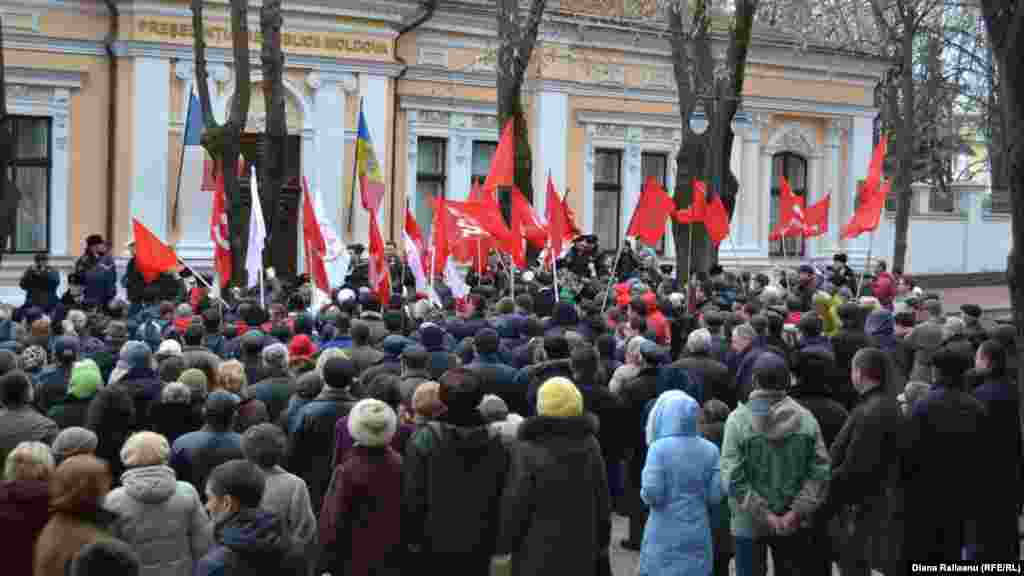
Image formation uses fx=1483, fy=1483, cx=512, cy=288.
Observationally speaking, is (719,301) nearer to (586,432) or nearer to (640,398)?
(640,398)

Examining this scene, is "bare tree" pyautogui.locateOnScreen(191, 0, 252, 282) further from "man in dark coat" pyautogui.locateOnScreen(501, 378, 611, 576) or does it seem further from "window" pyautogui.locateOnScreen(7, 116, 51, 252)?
"man in dark coat" pyautogui.locateOnScreen(501, 378, 611, 576)

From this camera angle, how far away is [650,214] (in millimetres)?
17234

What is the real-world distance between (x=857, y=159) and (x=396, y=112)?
12.2 m

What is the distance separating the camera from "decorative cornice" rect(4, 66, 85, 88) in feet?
74.4

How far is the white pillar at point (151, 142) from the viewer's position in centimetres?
2341

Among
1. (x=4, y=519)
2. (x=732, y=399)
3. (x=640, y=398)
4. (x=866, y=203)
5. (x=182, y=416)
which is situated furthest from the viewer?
(x=866, y=203)

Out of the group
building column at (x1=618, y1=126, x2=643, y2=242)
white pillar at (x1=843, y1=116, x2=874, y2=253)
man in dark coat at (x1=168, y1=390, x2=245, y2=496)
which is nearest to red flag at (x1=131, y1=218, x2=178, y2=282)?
man in dark coat at (x1=168, y1=390, x2=245, y2=496)

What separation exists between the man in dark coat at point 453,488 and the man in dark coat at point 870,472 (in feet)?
6.11

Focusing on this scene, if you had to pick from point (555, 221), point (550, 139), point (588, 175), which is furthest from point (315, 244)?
point (588, 175)

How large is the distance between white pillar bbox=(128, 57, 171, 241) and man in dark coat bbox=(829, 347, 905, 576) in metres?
17.1

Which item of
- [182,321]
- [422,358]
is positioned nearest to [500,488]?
[422,358]

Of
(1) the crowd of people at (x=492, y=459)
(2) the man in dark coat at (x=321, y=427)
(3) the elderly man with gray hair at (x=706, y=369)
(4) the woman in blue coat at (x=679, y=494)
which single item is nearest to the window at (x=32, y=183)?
(1) the crowd of people at (x=492, y=459)

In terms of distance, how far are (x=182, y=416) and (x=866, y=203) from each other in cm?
1273

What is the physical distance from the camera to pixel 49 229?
23500 millimetres
